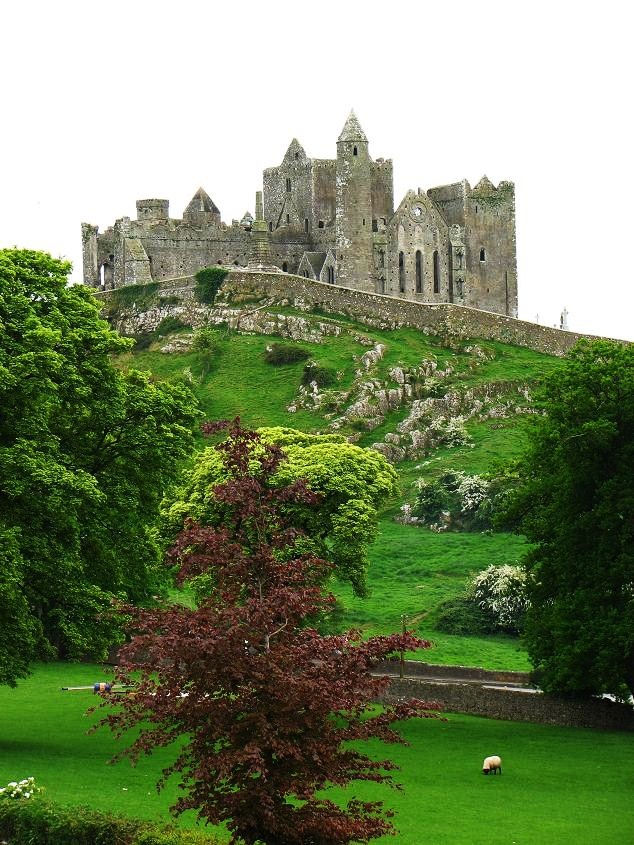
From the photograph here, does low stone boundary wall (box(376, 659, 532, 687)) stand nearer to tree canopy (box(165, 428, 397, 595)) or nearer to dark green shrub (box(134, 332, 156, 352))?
tree canopy (box(165, 428, 397, 595))

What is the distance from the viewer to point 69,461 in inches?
1580

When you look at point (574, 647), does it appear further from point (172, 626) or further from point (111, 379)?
point (172, 626)

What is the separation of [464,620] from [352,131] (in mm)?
48259

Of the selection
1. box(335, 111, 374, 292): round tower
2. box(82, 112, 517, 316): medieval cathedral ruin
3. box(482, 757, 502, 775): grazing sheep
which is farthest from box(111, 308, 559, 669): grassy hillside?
A: box(482, 757, 502, 775): grazing sheep

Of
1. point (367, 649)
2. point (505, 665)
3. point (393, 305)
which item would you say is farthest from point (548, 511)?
point (393, 305)

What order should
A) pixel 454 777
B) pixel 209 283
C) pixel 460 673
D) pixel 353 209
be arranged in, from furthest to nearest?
pixel 353 209
pixel 209 283
pixel 460 673
pixel 454 777

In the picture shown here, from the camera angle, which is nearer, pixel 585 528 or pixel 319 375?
pixel 585 528

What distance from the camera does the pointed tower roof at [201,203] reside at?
109625 millimetres

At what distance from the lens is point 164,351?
319ft

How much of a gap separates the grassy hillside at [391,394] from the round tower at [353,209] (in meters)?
5.94

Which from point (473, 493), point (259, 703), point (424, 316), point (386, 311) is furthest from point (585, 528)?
point (386, 311)

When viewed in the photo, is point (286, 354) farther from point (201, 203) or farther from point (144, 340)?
point (201, 203)

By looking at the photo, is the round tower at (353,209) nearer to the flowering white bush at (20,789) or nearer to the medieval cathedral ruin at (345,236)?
the medieval cathedral ruin at (345,236)

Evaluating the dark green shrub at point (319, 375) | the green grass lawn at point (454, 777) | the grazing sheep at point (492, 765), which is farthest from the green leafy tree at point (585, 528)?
the dark green shrub at point (319, 375)
